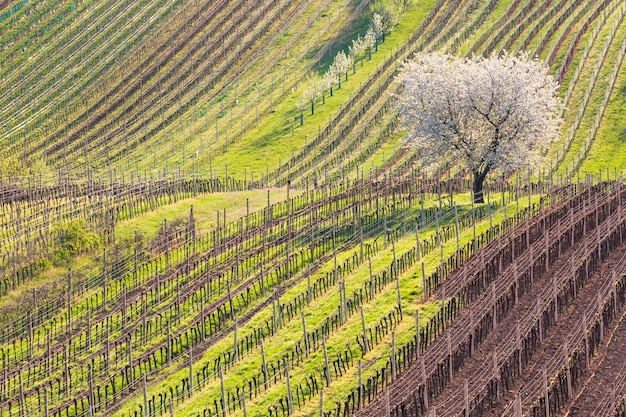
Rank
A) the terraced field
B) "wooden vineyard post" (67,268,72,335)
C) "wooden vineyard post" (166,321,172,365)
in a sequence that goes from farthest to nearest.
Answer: "wooden vineyard post" (67,268,72,335)
"wooden vineyard post" (166,321,172,365)
the terraced field

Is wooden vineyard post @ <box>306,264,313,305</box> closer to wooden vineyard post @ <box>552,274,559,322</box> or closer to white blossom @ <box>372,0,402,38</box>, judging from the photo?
wooden vineyard post @ <box>552,274,559,322</box>

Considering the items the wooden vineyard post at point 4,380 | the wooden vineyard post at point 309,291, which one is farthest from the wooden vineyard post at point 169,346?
the wooden vineyard post at point 4,380

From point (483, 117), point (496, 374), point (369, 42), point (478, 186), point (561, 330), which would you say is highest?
point (369, 42)

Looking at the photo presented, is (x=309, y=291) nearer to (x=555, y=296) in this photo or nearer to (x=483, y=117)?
(x=555, y=296)

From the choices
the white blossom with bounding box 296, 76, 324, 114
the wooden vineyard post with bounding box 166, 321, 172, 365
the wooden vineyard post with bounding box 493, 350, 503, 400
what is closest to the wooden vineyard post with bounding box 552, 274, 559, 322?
the wooden vineyard post with bounding box 493, 350, 503, 400

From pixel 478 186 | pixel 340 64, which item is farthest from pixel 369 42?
pixel 478 186

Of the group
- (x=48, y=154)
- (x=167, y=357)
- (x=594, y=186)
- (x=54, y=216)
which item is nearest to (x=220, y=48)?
(x=48, y=154)

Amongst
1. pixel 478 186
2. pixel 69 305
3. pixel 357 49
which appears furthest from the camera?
pixel 357 49
